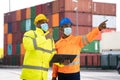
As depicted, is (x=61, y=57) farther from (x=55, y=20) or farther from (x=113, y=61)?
(x=55, y=20)

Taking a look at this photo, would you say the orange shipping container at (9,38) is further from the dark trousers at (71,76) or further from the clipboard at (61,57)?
the clipboard at (61,57)

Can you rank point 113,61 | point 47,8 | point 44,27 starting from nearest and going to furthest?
point 44,27
point 113,61
point 47,8

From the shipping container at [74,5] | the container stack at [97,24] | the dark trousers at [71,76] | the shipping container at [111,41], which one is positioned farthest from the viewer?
the shipping container at [74,5]

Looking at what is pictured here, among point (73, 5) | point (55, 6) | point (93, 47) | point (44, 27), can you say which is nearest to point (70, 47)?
point (44, 27)

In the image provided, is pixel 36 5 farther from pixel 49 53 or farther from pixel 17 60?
pixel 49 53

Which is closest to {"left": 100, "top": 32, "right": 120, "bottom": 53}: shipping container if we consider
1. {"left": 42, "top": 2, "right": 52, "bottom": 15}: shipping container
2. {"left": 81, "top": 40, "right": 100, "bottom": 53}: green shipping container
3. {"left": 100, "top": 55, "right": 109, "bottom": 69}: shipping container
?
{"left": 100, "top": 55, "right": 109, "bottom": 69}: shipping container

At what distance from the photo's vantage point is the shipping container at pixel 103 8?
5147 centimetres

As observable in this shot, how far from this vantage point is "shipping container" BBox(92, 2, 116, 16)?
169 feet

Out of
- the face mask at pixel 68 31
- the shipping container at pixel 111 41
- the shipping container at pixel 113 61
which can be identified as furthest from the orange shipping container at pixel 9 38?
the face mask at pixel 68 31

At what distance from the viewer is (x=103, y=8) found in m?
52.2

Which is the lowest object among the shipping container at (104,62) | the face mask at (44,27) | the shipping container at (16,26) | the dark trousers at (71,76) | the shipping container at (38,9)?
the shipping container at (104,62)

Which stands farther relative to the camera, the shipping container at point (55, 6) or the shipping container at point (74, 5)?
the shipping container at point (55, 6)

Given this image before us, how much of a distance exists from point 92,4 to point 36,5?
10.5 metres

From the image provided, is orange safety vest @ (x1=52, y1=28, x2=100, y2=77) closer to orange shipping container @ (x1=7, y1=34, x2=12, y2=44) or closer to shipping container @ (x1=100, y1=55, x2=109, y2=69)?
shipping container @ (x1=100, y1=55, x2=109, y2=69)
